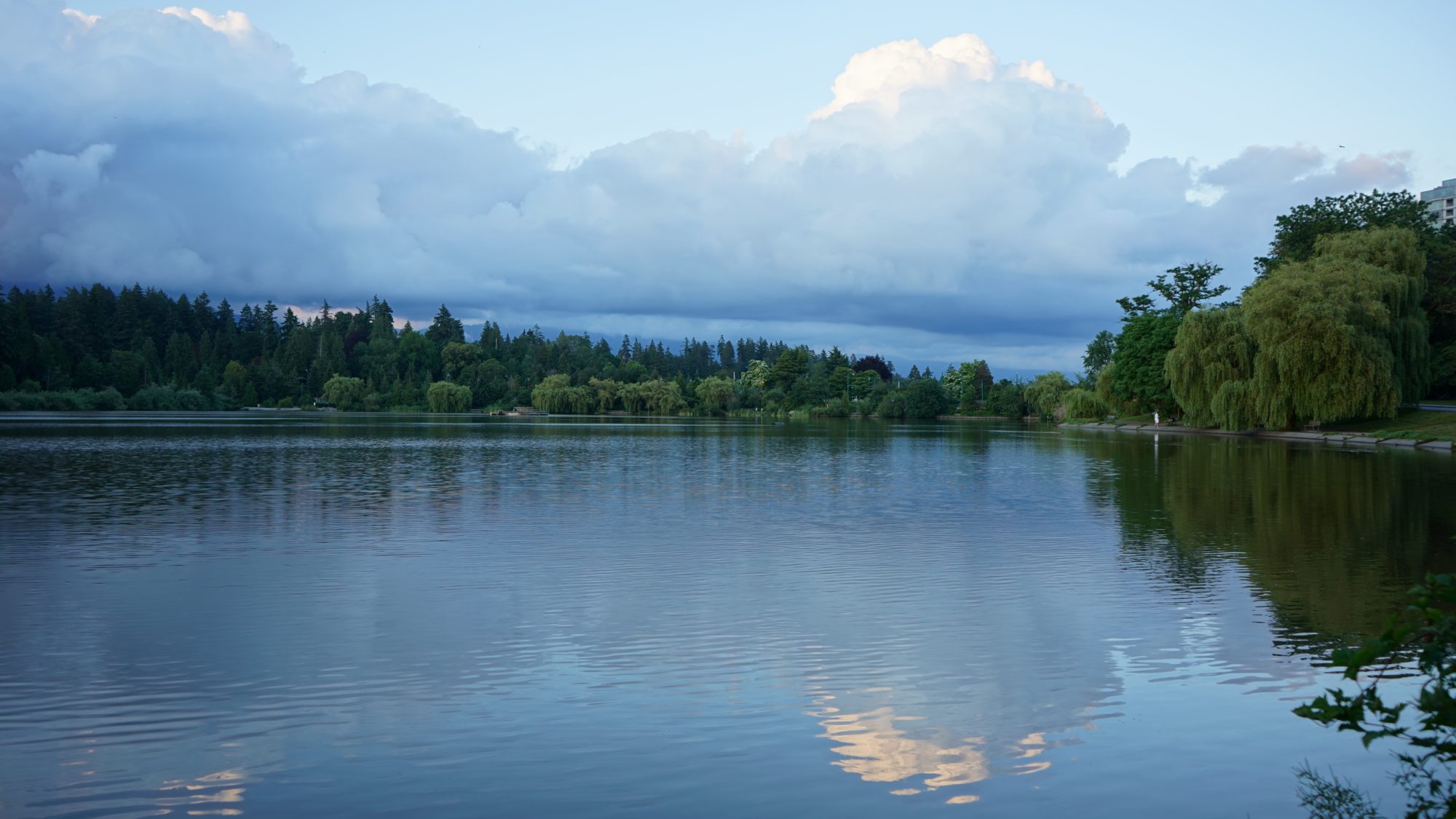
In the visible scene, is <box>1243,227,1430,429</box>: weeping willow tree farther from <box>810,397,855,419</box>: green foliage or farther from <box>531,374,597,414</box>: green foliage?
<box>531,374,597,414</box>: green foliage

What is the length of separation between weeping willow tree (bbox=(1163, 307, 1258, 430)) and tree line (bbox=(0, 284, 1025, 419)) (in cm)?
5869

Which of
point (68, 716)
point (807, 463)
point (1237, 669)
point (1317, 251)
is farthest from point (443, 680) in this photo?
point (1317, 251)

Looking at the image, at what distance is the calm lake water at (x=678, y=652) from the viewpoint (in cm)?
634

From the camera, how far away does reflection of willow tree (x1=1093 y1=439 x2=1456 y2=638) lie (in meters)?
12.1

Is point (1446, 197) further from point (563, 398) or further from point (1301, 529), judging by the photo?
point (1301, 529)

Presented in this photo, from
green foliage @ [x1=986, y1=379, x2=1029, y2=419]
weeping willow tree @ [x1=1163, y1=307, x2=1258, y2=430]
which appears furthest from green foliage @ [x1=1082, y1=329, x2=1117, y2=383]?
weeping willow tree @ [x1=1163, y1=307, x2=1258, y2=430]

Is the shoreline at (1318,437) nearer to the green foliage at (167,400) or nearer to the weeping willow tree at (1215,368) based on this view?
the weeping willow tree at (1215,368)

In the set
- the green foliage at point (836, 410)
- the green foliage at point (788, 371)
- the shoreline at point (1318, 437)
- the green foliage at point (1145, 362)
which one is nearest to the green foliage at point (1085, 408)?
the green foliage at point (1145, 362)

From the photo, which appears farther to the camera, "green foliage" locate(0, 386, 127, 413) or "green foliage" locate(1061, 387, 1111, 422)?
"green foliage" locate(0, 386, 127, 413)

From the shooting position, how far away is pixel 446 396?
140 meters

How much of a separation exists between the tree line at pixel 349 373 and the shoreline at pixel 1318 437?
45.4 m

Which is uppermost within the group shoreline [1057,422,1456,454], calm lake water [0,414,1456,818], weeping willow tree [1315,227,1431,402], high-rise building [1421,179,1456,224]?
high-rise building [1421,179,1456,224]

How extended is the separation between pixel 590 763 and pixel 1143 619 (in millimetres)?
6768

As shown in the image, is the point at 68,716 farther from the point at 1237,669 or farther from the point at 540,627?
the point at 1237,669
